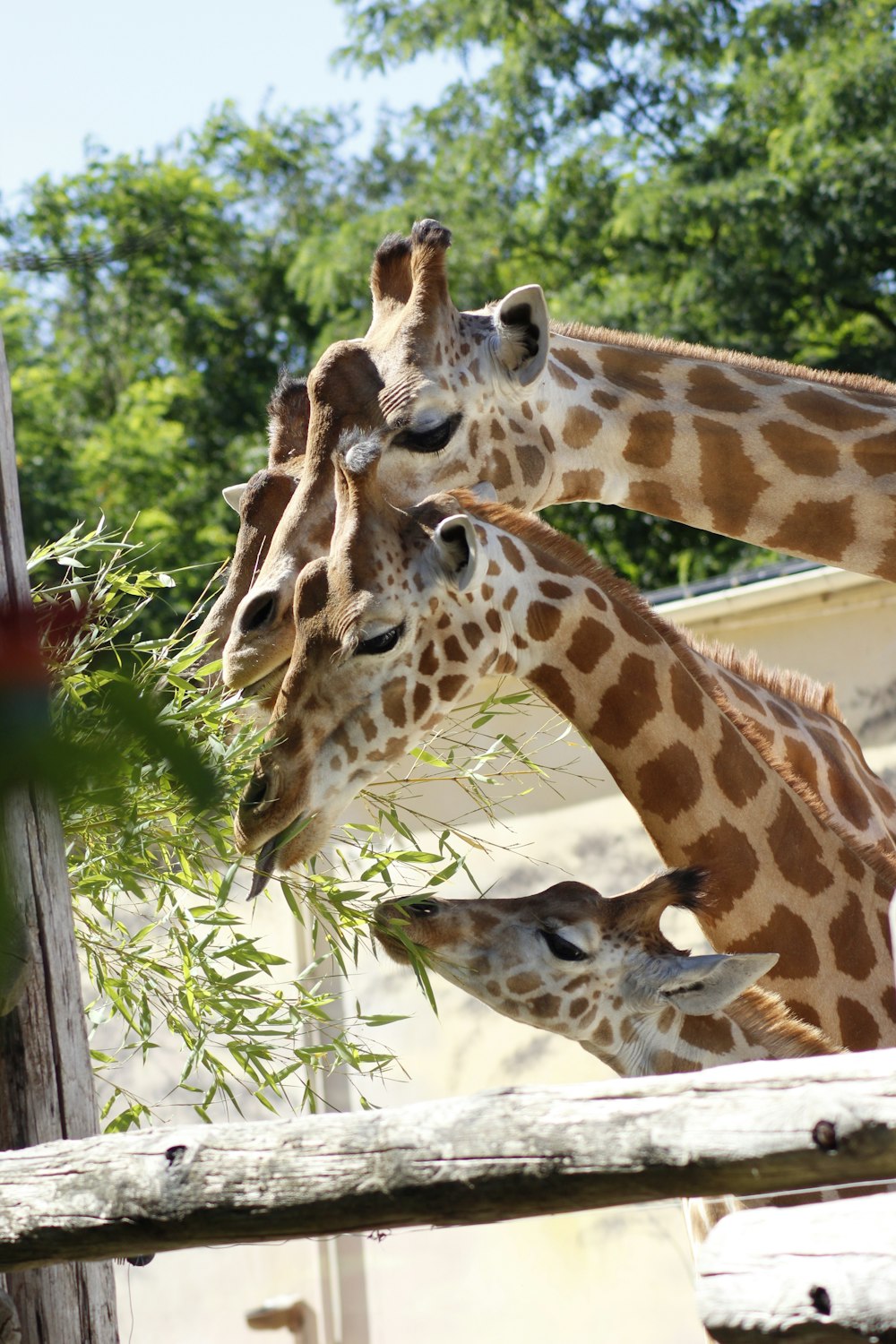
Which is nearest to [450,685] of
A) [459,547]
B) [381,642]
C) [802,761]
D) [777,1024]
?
[381,642]

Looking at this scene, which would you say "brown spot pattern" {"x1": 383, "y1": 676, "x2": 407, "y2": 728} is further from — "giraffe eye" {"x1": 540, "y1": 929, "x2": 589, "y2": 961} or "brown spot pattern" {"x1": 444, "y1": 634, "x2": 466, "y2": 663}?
"giraffe eye" {"x1": 540, "y1": 929, "x2": 589, "y2": 961}

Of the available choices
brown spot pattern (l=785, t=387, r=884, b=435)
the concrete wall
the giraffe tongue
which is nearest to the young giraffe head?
the giraffe tongue

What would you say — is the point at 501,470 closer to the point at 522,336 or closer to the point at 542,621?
the point at 522,336

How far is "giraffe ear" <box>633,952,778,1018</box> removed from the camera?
268 centimetres

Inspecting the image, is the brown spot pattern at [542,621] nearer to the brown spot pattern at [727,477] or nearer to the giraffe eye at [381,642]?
the giraffe eye at [381,642]

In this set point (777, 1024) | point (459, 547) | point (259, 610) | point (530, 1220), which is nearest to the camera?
point (777, 1024)

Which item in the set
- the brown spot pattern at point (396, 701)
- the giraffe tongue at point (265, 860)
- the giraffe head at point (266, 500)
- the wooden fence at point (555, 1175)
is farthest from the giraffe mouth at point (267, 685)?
the wooden fence at point (555, 1175)

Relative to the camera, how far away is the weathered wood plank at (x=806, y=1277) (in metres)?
1.41


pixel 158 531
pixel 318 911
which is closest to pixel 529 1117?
pixel 318 911

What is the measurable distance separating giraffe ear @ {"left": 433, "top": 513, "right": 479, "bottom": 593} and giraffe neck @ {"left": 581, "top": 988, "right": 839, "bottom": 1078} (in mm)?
871

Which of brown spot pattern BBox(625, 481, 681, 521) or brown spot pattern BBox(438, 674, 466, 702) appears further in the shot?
brown spot pattern BBox(625, 481, 681, 521)

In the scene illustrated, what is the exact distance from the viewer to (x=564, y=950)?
9.64 feet

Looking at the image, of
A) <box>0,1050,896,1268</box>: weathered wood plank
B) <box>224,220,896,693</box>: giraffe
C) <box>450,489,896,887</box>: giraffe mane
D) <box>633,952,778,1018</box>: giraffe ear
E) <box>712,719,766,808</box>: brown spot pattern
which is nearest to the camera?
<box>0,1050,896,1268</box>: weathered wood plank

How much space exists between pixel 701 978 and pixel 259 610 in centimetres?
121
